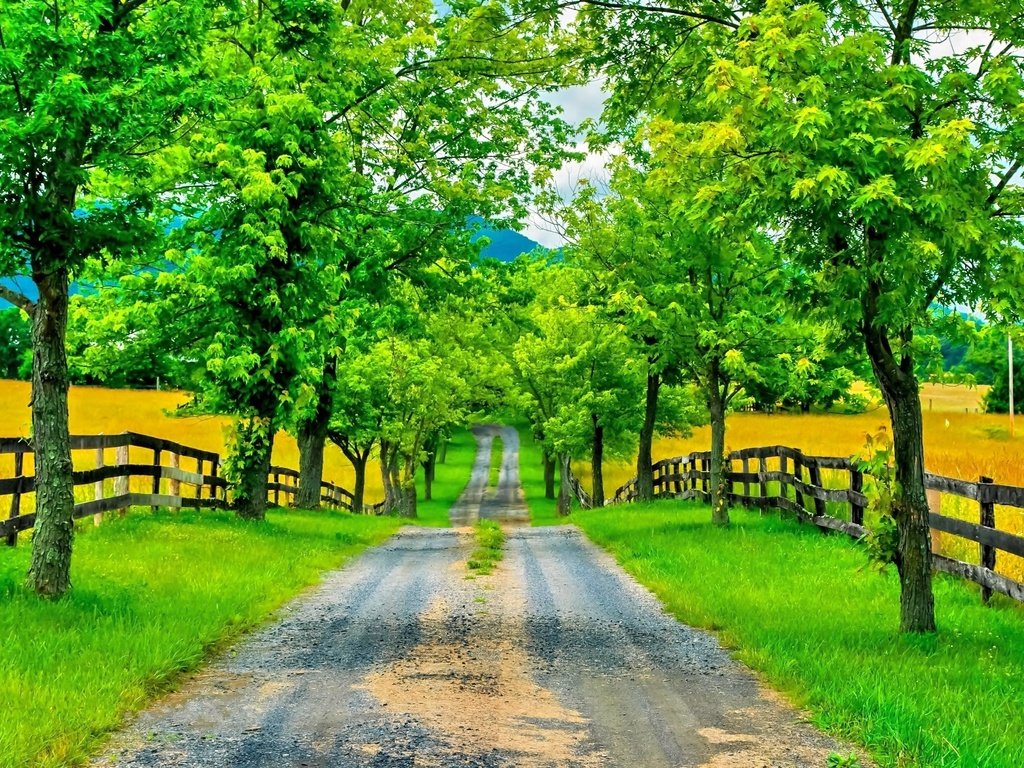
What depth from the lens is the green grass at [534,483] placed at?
1593 inches

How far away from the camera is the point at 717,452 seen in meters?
18.2

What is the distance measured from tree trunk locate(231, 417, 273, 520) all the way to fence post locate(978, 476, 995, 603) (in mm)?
13040

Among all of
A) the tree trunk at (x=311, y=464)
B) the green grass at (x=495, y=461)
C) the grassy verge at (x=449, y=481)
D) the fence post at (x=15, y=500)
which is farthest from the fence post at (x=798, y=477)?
the green grass at (x=495, y=461)

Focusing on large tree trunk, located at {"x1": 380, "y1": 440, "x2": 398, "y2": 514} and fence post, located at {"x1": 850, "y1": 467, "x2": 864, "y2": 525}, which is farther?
large tree trunk, located at {"x1": 380, "y1": 440, "x2": 398, "y2": 514}

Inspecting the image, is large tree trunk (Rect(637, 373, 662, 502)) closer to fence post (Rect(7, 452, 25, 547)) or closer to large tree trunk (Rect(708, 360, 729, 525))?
large tree trunk (Rect(708, 360, 729, 525))

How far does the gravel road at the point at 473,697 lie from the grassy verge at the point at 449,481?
20.7 m

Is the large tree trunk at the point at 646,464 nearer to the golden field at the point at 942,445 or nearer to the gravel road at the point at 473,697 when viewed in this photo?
the golden field at the point at 942,445

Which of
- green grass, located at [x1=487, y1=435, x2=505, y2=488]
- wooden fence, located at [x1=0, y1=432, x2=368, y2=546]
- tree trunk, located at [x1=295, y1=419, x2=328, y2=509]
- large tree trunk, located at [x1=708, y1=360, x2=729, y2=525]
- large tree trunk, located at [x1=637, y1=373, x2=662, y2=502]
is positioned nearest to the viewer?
wooden fence, located at [x1=0, y1=432, x2=368, y2=546]

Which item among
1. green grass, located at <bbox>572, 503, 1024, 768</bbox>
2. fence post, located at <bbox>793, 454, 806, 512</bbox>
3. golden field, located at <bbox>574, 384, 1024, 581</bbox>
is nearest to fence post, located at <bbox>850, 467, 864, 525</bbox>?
green grass, located at <bbox>572, 503, 1024, 768</bbox>

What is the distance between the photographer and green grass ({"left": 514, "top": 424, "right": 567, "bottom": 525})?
4047 centimetres

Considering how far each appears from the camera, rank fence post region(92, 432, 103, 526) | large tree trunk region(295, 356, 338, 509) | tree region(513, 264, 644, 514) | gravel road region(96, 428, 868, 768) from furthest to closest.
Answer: tree region(513, 264, 644, 514), large tree trunk region(295, 356, 338, 509), fence post region(92, 432, 103, 526), gravel road region(96, 428, 868, 768)

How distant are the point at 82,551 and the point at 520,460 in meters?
66.6

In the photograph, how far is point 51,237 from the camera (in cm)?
799

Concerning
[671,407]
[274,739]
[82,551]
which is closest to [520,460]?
[671,407]
